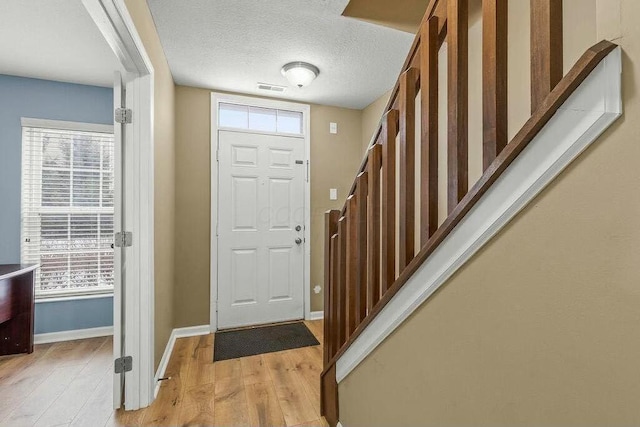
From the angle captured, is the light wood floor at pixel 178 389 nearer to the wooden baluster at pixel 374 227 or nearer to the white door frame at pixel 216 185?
the white door frame at pixel 216 185

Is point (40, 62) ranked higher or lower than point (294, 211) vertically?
higher

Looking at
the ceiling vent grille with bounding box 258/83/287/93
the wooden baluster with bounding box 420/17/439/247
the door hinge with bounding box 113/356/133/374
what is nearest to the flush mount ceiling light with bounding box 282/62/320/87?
the ceiling vent grille with bounding box 258/83/287/93

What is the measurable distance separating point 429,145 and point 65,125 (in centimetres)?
336

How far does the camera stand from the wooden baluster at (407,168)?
101 centimetres

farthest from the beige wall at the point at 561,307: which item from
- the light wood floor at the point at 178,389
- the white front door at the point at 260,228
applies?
the white front door at the point at 260,228

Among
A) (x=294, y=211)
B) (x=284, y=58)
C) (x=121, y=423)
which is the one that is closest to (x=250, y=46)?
(x=284, y=58)

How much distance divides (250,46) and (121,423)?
2561 mm

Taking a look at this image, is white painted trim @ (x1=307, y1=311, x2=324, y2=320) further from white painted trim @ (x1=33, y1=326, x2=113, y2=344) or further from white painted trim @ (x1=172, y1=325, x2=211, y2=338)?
white painted trim @ (x1=33, y1=326, x2=113, y2=344)

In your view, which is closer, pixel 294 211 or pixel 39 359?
pixel 39 359

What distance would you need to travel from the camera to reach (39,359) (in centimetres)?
236

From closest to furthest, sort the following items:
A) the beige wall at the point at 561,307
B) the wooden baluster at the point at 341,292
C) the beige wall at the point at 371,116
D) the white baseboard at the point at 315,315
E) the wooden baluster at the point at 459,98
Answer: the beige wall at the point at 561,307
the wooden baluster at the point at 459,98
the wooden baluster at the point at 341,292
the beige wall at the point at 371,116
the white baseboard at the point at 315,315

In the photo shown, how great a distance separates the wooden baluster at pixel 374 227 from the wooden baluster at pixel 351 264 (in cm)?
16

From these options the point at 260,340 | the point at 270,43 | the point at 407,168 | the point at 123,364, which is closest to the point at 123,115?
the point at 270,43

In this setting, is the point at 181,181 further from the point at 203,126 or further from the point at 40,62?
the point at 40,62
